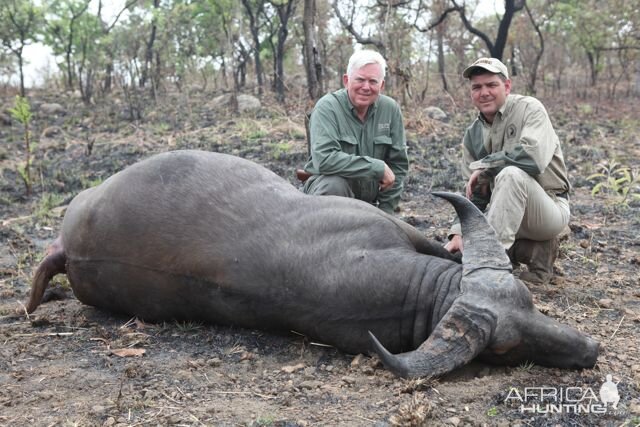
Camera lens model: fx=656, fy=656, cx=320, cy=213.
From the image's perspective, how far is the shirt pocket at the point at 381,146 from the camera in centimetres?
516

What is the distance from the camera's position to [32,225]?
23.2 ft

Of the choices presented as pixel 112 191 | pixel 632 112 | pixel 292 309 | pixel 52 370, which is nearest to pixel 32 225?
Result: pixel 112 191

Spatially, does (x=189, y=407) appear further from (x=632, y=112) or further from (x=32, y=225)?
(x=632, y=112)

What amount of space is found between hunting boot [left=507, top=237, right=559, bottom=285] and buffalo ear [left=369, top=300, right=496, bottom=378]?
1.84m

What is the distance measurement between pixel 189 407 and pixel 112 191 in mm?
1638

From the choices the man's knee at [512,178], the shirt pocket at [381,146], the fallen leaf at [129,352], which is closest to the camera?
the fallen leaf at [129,352]

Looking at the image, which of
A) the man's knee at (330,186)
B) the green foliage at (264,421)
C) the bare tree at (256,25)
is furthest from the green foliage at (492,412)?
the bare tree at (256,25)

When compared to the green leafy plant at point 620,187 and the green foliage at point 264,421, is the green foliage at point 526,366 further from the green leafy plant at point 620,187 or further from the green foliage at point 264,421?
the green leafy plant at point 620,187

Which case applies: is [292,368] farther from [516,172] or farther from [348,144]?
[348,144]

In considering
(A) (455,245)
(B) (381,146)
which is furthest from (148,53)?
(A) (455,245)

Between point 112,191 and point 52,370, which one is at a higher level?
point 112,191

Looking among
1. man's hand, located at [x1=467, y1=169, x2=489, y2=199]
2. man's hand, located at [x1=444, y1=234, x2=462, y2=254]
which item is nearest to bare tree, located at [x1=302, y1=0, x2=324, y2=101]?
man's hand, located at [x1=467, y1=169, x2=489, y2=199]

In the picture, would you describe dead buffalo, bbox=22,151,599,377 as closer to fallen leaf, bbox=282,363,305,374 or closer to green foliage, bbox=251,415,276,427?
fallen leaf, bbox=282,363,305,374

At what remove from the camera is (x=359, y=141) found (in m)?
5.12
